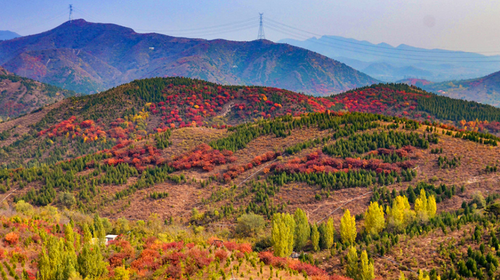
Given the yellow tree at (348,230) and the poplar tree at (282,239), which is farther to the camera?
the yellow tree at (348,230)

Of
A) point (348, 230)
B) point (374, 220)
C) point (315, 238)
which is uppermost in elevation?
point (374, 220)

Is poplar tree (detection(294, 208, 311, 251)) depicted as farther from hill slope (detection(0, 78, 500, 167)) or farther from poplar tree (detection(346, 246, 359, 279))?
hill slope (detection(0, 78, 500, 167))

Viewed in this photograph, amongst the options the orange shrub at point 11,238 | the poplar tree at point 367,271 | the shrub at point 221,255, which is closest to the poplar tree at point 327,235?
the poplar tree at point 367,271

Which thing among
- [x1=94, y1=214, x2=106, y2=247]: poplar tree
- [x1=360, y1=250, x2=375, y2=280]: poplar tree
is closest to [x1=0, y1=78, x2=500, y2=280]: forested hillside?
[x1=360, y1=250, x2=375, y2=280]: poplar tree

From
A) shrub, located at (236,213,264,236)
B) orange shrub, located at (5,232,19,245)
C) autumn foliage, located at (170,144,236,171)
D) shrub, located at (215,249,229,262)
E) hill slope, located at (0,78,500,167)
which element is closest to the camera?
shrub, located at (215,249,229,262)

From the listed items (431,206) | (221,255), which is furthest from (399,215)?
(221,255)

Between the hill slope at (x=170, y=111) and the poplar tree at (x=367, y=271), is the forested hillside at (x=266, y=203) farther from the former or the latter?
the hill slope at (x=170, y=111)

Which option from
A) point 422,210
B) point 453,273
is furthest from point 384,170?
point 453,273

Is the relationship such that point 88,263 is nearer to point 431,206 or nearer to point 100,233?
point 100,233
